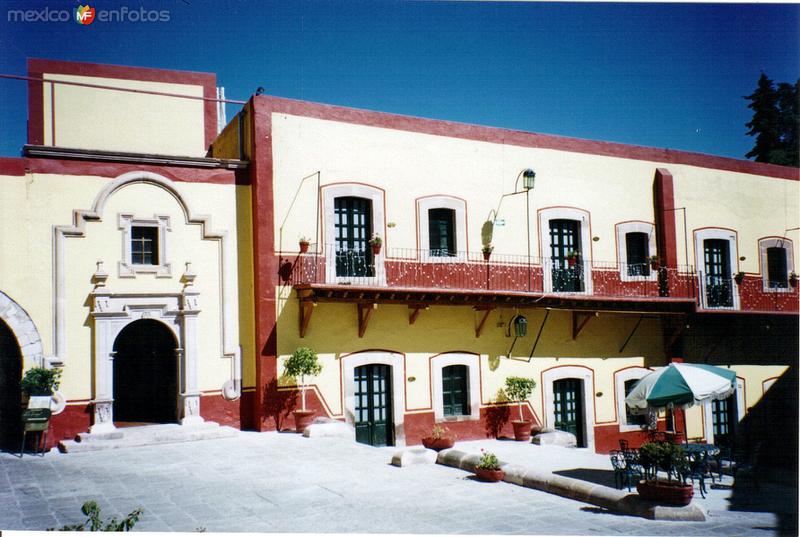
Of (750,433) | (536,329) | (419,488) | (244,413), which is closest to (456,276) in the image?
(536,329)

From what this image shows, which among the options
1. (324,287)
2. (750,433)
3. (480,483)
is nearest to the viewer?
(480,483)

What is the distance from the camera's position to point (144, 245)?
44.8ft

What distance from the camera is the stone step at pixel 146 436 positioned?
12344 mm

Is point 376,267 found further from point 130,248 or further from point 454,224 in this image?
point 130,248

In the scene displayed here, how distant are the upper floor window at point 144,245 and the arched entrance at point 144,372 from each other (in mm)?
1488

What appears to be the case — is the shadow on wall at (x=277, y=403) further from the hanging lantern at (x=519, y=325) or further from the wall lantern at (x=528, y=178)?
the wall lantern at (x=528, y=178)

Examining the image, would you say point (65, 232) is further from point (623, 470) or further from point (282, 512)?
point (623, 470)

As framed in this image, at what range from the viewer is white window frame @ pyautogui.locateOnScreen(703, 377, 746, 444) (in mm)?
18781

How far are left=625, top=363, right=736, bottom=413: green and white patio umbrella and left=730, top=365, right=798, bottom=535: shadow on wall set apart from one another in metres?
1.57

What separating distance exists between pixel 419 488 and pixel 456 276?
6.26 meters

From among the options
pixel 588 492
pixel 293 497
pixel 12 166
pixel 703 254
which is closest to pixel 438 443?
pixel 588 492

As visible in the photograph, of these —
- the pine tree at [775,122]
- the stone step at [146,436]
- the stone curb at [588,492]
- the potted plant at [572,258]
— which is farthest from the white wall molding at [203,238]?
the pine tree at [775,122]

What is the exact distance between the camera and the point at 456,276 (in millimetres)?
16016

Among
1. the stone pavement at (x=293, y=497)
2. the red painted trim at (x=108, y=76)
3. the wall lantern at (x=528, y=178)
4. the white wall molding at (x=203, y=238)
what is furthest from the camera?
the red painted trim at (x=108, y=76)
